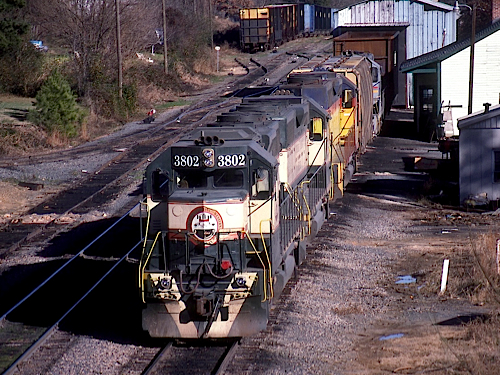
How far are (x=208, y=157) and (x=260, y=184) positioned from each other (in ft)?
3.36

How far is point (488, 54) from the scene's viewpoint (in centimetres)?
3638

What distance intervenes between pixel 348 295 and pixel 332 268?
1.83 metres

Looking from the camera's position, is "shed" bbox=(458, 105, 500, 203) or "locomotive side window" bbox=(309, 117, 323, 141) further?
"shed" bbox=(458, 105, 500, 203)

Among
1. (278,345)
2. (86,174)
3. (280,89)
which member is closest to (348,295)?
(278,345)

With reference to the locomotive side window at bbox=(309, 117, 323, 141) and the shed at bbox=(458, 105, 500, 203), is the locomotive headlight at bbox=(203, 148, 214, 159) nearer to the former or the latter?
the locomotive side window at bbox=(309, 117, 323, 141)

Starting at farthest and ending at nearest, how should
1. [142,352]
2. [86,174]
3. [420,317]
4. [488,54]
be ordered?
[488,54] < [86,174] < [420,317] < [142,352]

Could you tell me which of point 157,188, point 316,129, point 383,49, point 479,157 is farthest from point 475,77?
point 157,188

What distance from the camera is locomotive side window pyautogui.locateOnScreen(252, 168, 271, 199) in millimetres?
11523

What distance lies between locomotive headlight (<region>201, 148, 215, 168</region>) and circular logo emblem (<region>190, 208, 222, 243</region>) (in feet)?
2.26

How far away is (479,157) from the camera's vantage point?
2370 centimetres

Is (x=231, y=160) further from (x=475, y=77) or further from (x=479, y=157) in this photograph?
(x=475, y=77)


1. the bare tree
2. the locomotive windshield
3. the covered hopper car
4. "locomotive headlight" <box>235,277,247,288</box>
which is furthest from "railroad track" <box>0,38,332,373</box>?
the covered hopper car

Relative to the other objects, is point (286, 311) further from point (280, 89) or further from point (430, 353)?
point (280, 89)

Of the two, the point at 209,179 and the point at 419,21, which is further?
the point at 419,21
